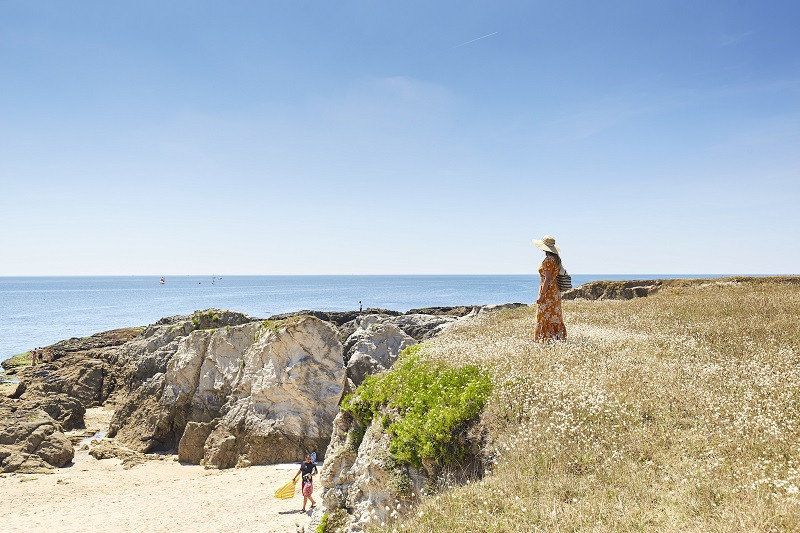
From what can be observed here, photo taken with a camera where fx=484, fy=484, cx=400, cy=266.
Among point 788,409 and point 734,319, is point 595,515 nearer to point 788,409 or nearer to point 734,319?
point 788,409

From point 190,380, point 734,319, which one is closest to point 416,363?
point 734,319

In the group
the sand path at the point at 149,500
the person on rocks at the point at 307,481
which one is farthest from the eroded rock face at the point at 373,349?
the person on rocks at the point at 307,481

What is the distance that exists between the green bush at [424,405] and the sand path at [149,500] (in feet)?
19.3

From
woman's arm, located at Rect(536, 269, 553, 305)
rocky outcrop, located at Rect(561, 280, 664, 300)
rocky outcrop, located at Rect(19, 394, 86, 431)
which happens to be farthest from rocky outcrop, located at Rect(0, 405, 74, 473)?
rocky outcrop, located at Rect(561, 280, 664, 300)

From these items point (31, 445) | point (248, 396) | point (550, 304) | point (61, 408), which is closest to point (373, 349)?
point (248, 396)

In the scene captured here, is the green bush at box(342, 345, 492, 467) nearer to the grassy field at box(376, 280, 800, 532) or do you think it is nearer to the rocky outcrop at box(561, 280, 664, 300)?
the grassy field at box(376, 280, 800, 532)

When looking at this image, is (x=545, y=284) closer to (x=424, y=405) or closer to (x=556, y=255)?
(x=556, y=255)

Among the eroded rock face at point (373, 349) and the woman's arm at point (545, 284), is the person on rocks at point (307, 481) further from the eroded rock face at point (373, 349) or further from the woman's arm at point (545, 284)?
the woman's arm at point (545, 284)

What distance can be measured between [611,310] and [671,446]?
15.4 m

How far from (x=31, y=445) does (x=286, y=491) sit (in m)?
13.7

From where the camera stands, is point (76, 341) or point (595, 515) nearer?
point (595, 515)

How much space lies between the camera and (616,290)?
36719mm

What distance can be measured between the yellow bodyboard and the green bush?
727 centimetres

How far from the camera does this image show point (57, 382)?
3225 cm
